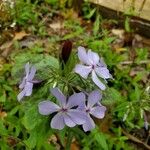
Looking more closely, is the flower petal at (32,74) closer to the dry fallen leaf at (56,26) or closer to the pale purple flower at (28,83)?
the pale purple flower at (28,83)

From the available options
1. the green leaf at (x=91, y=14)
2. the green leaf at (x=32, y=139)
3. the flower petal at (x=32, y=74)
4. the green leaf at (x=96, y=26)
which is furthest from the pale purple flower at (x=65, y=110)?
the green leaf at (x=91, y=14)

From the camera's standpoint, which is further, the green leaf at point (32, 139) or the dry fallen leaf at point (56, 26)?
the dry fallen leaf at point (56, 26)

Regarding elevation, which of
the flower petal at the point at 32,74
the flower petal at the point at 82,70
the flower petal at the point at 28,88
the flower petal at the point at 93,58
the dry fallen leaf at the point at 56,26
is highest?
the flower petal at the point at 82,70

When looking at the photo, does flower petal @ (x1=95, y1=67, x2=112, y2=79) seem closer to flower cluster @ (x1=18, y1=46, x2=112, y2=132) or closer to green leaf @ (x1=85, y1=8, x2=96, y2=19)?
flower cluster @ (x1=18, y1=46, x2=112, y2=132)

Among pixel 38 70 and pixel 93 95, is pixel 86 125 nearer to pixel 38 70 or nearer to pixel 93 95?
pixel 93 95

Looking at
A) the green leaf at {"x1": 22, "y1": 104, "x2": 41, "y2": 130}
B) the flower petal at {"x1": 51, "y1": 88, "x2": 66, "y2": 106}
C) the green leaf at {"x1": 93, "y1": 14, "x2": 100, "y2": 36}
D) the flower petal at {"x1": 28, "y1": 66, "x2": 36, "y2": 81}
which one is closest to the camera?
the flower petal at {"x1": 51, "y1": 88, "x2": 66, "y2": 106}

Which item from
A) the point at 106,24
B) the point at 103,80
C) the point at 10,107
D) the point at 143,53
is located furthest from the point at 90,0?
the point at 103,80

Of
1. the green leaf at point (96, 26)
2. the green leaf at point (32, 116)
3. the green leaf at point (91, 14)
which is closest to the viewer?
the green leaf at point (32, 116)

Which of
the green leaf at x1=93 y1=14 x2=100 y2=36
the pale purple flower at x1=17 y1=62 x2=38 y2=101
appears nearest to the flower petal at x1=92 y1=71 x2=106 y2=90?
the pale purple flower at x1=17 y1=62 x2=38 y2=101
